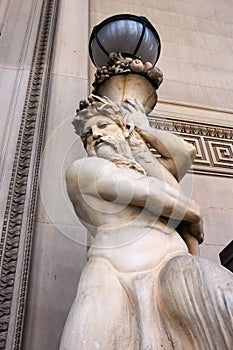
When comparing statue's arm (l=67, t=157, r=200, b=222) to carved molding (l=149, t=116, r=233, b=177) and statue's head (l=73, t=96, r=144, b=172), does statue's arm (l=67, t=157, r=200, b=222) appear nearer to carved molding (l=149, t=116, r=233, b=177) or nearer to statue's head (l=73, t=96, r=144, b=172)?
statue's head (l=73, t=96, r=144, b=172)

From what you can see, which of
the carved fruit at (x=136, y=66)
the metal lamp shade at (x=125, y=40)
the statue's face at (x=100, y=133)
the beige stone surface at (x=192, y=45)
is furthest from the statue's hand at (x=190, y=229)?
the beige stone surface at (x=192, y=45)

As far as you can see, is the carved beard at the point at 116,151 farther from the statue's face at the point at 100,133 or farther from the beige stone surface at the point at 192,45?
the beige stone surface at the point at 192,45

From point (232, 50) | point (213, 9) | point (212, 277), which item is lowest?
point (212, 277)

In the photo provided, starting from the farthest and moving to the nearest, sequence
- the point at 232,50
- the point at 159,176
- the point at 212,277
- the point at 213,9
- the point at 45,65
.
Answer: the point at 213,9 → the point at 232,50 → the point at 45,65 → the point at 159,176 → the point at 212,277

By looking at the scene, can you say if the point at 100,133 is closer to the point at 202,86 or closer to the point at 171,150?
the point at 171,150

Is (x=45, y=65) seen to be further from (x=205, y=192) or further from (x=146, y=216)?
(x=146, y=216)

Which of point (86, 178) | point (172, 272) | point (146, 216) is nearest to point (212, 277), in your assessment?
point (172, 272)

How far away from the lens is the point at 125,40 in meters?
1.55

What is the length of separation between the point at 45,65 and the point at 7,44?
340 millimetres

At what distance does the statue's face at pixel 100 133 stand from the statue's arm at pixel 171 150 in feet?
0.28

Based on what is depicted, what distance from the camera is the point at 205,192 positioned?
1.94 meters

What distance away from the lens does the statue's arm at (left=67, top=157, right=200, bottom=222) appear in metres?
0.96

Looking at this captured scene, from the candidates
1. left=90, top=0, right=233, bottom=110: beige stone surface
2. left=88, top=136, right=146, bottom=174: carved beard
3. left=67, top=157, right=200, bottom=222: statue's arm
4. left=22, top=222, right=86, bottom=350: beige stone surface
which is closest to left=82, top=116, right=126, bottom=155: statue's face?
left=88, top=136, right=146, bottom=174: carved beard

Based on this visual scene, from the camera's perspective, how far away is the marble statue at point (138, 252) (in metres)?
0.76
